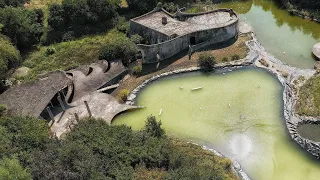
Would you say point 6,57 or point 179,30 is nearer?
point 6,57

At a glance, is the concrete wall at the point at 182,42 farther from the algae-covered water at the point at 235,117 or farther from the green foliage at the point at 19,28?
the green foliage at the point at 19,28

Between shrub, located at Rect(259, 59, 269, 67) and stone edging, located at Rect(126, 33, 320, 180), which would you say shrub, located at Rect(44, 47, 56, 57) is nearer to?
stone edging, located at Rect(126, 33, 320, 180)

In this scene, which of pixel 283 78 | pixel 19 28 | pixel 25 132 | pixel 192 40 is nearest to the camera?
pixel 25 132

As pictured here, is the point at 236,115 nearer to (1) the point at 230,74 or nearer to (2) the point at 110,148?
(1) the point at 230,74

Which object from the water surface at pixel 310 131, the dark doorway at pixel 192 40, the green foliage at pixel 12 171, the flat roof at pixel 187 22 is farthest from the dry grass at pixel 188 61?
the green foliage at pixel 12 171

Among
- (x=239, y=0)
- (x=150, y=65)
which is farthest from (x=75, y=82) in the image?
(x=239, y=0)

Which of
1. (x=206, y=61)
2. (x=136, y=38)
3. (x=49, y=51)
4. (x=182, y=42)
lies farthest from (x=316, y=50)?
(x=49, y=51)

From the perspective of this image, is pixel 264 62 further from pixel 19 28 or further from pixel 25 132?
pixel 19 28

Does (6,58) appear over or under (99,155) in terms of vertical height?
over
